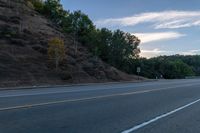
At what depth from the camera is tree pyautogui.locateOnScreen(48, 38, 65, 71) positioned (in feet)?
190

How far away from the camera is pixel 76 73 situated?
60.1m

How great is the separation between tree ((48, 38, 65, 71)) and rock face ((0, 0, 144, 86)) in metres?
1.24

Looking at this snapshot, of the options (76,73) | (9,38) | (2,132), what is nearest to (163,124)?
(2,132)

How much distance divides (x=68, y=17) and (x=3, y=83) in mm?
58195

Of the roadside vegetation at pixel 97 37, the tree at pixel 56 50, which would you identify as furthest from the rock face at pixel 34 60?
the roadside vegetation at pixel 97 37

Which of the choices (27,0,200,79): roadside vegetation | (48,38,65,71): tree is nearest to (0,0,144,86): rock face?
(48,38,65,71): tree

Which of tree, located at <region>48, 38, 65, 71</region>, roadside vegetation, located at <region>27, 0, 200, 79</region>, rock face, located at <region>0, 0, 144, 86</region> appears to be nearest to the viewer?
rock face, located at <region>0, 0, 144, 86</region>

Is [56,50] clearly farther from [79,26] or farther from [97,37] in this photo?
[79,26]

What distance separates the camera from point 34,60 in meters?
59.7

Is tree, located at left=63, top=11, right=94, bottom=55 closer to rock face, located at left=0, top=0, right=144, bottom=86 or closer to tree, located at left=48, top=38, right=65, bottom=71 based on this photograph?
rock face, located at left=0, top=0, right=144, bottom=86

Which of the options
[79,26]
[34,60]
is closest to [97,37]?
[79,26]

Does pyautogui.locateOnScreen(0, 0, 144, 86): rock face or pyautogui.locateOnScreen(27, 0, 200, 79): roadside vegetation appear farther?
pyautogui.locateOnScreen(27, 0, 200, 79): roadside vegetation

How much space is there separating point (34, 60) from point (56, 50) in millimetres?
3484

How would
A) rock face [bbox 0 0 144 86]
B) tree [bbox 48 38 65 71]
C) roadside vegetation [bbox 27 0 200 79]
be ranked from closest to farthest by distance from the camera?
rock face [bbox 0 0 144 86], tree [bbox 48 38 65 71], roadside vegetation [bbox 27 0 200 79]
